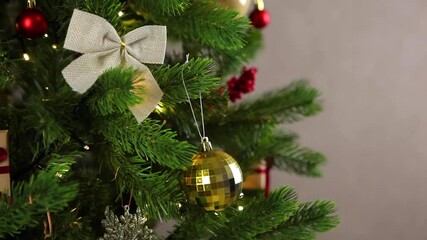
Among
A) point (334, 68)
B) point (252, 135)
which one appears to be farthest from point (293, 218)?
point (334, 68)

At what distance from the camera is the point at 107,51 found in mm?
491

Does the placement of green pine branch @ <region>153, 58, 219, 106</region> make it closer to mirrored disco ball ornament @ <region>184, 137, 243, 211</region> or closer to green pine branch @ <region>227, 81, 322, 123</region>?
mirrored disco ball ornament @ <region>184, 137, 243, 211</region>

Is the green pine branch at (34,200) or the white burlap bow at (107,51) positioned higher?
the white burlap bow at (107,51)

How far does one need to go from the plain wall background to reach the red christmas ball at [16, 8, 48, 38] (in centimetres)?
69

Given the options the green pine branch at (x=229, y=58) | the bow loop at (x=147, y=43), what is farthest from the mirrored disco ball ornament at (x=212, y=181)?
the green pine branch at (x=229, y=58)

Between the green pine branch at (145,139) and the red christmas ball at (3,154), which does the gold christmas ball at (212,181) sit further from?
the red christmas ball at (3,154)

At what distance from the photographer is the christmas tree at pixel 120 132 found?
18.4 inches

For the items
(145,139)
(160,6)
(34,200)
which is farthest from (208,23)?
(34,200)

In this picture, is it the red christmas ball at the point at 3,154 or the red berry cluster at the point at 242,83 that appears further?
the red berry cluster at the point at 242,83

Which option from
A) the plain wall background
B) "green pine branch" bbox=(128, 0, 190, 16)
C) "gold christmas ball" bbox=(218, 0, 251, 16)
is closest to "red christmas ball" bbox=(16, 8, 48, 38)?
"green pine branch" bbox=(128, 0, 190, 16)

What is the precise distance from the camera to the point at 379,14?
1117mm

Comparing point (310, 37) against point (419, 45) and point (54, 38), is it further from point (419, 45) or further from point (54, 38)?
point (54, 38)

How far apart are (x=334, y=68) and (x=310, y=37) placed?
8 cm

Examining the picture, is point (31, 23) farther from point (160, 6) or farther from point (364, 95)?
point (364, 95)
